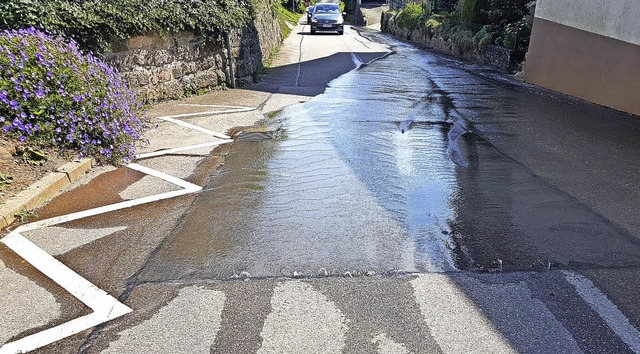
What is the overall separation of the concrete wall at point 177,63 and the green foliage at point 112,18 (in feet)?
0.77

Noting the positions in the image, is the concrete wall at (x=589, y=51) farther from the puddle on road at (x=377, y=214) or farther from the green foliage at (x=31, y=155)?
the green foliage at (x=31, y=155)

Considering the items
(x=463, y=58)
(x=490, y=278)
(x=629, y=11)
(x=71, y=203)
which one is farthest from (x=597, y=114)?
(x=463, y=58)

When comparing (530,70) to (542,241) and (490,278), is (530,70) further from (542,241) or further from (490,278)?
(490,278)

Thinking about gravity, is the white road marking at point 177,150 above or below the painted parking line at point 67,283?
below

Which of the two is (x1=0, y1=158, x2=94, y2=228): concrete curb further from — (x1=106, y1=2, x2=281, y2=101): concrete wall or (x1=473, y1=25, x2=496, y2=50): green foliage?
(x1=473, y1=25, x2=496, y2=50): green foliage

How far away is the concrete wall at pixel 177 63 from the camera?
966 centimetres

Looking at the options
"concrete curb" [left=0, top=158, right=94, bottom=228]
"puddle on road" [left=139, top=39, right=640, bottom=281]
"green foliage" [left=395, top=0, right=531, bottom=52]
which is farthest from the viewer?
"green foliage" [left=395, top=0, right=531, bottom=52]

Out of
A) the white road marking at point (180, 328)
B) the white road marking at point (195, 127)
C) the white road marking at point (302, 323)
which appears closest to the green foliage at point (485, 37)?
the white road marking at point (195, 127)

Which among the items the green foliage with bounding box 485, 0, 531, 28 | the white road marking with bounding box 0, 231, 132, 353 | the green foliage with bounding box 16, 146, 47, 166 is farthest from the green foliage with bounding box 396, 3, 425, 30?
the white road marking with bounding box 0, 231, 132, 353

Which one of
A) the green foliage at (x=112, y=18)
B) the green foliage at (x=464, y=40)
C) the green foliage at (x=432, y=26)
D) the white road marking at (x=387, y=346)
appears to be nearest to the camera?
the white road marking at (x=387, y=346)

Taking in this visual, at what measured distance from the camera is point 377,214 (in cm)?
493

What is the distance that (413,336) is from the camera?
10.2 feet

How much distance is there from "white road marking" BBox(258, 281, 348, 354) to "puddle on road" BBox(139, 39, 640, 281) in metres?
0.32

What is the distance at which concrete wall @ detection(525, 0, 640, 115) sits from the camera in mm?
9641
